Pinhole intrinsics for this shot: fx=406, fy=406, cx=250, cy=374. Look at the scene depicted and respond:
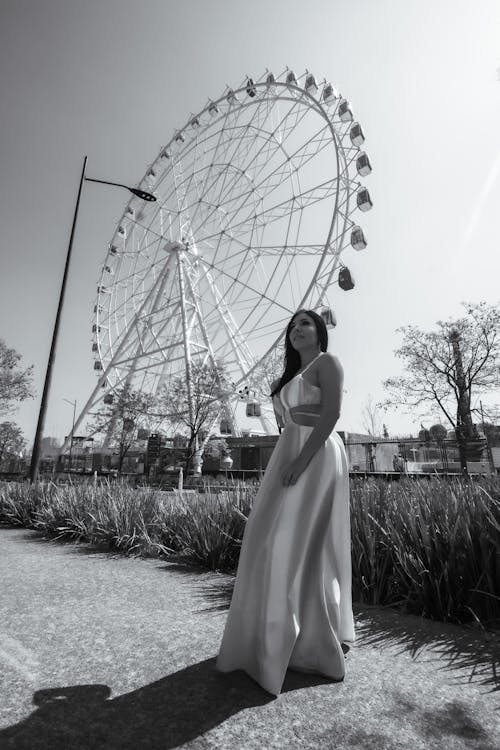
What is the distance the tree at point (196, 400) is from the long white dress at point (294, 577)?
2262 centimetres

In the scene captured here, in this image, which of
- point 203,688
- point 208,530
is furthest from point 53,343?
point 203,688

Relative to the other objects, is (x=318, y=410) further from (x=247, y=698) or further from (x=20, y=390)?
(x=20, y=390)

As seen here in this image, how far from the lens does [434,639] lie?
247 cm

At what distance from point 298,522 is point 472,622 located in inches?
67.6

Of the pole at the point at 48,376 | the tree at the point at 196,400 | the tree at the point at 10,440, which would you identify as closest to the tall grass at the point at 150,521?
the pole at the point at 48,376

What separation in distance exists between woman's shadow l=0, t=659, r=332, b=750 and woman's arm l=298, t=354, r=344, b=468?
1.06m

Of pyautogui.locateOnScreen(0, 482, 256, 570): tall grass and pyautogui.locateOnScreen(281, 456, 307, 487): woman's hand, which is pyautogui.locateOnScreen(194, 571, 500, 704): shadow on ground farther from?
pyautogui.locateOnScreen(0, 482, 256, 570): tall grass

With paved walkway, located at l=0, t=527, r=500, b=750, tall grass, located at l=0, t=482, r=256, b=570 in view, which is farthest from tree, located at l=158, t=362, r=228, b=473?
paved walkway, located at l=0, t=527, r=500, b=750

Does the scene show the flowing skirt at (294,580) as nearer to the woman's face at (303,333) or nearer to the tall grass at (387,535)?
the woman's face at (303,333)

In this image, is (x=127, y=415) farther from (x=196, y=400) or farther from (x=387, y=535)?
(x=387, y=535)

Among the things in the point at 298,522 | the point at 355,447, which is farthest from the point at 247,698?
the point at 355,447

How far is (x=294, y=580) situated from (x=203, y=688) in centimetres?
63

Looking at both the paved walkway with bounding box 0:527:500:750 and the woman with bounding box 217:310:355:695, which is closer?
the paved walkway with bounding box 0:527:500:750

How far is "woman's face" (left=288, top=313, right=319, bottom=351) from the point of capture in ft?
8.05
